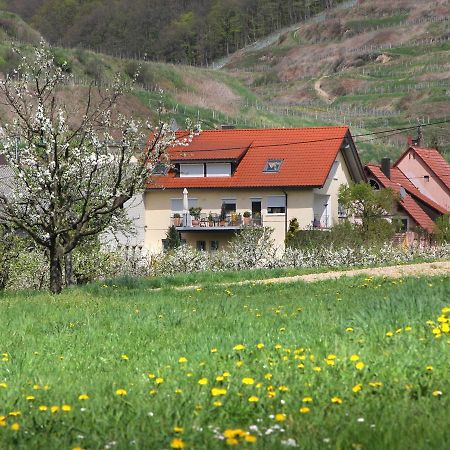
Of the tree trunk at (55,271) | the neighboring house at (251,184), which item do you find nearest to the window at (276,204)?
the neighboring house at (251,184)

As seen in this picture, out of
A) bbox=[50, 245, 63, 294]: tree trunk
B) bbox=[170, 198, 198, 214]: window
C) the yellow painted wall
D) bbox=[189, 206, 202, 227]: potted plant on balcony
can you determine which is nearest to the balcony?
bbox=[189, 206, 202, 227]: potted plant on balcony

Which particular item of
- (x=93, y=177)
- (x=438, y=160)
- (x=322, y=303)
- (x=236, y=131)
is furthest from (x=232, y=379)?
(x=438, y=160)

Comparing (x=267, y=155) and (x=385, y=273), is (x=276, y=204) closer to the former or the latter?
(x=267, y=155)

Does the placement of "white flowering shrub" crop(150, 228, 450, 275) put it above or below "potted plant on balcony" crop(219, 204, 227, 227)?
below

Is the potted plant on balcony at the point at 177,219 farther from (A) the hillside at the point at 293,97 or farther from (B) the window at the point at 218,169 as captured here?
(A) the hillside at the point at 293,97

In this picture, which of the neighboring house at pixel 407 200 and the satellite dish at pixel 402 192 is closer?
the neighboring house at pixel 407 200

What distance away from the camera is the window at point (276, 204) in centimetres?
5478

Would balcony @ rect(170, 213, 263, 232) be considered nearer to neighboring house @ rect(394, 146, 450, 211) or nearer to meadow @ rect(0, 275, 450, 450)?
neighboring house @ rect(394, 146, 450, 211)

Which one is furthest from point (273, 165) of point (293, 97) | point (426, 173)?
point (293, 97)

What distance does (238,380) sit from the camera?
24.7 ft

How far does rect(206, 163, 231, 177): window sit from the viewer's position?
5672cm

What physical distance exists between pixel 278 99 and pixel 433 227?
135 metres

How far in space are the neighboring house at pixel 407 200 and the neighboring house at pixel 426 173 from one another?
119cm

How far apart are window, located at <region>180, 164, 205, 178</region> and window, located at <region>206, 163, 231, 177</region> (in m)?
0.37
